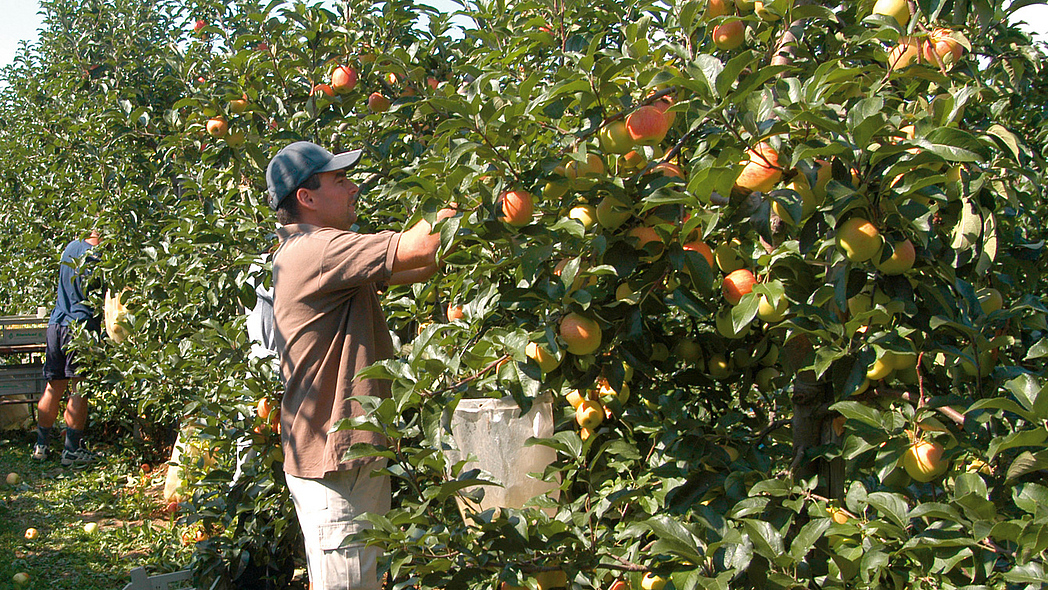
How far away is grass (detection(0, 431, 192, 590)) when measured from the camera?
3537 millimetres

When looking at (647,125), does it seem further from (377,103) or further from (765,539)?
(377,103)

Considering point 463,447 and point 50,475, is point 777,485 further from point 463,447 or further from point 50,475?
point 50,475

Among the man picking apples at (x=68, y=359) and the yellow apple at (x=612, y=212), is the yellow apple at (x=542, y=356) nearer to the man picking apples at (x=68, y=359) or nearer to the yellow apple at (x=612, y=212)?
the yellow apple at (x=612, y=212)

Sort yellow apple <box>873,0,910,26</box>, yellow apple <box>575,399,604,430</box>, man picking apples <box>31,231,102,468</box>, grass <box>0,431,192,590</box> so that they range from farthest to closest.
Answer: man picking apples <box>31,231,102,468</box>, grass <box>0,431,192,590</box>, yellow apple <box>575,399,604,430</box>, yellow apple <box>873,0,910,26</box>

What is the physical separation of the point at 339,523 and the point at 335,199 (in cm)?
77

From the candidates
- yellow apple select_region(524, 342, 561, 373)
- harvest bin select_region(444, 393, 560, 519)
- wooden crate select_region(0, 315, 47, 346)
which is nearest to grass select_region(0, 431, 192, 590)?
wooden crate select_region(0, 315, 47, 346)

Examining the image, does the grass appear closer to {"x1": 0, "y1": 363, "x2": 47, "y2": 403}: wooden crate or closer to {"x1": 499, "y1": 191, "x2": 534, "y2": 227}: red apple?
{"x1": 0, "y1": 363, "x2": 47, "y2": 403}: wooden crate

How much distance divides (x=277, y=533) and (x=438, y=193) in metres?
1.57

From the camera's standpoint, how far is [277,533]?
250 centimetres

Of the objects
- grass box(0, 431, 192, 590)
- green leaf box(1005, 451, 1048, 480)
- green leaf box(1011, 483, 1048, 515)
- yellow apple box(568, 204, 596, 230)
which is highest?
yellow apple box(568, 204, 596, 230)

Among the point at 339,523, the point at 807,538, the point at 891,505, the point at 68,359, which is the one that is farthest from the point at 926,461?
the point at 68,359

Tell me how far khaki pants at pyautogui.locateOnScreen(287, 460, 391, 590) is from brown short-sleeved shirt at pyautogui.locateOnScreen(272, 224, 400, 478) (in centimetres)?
4

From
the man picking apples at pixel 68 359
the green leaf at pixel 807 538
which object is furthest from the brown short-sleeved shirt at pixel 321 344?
the man picking apples at pixel 68 359

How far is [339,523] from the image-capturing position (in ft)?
6.01
